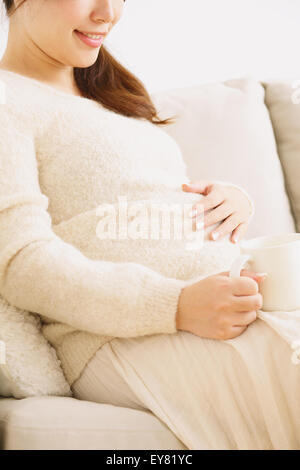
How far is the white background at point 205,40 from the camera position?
169cm

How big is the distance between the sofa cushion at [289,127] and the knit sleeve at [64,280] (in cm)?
74

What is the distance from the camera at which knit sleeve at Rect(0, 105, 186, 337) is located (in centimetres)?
77

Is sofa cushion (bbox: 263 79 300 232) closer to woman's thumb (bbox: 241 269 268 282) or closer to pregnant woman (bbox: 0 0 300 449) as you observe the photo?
pregnant woman (bbox: 0 0 300 449)

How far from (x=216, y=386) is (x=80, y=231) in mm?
334

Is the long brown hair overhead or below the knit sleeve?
overhead

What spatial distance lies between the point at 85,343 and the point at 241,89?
35.3 inches

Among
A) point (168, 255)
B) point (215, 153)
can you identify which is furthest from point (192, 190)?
point (215, 153)

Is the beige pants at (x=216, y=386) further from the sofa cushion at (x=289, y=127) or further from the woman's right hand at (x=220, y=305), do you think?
the sofa cushion at (x=289, y=127)

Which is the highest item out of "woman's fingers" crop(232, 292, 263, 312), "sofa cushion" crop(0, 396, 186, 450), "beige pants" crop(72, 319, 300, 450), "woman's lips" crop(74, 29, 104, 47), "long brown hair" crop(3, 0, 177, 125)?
"woman's lips" crop(74, 29, 104, 47)

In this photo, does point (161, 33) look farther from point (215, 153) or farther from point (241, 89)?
point (215, 153)

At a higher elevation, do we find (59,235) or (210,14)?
(210,14)

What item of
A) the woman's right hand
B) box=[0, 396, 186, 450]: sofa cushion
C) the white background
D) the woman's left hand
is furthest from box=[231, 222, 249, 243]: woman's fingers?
the white background

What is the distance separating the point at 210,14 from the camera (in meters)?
1.82

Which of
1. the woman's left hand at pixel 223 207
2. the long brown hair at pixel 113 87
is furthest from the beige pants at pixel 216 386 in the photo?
the long brown hair at pixel 113 87
